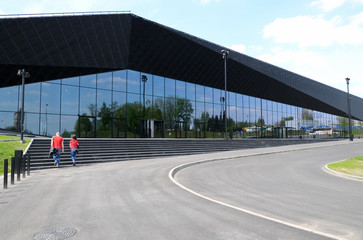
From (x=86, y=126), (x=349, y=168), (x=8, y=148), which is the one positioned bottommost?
(x=349, y=168)

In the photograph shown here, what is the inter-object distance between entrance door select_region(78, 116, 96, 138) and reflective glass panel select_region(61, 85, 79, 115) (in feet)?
3.55

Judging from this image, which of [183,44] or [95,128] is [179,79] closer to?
[183,44]

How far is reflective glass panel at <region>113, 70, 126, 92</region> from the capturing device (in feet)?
100

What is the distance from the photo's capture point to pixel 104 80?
1177 inches

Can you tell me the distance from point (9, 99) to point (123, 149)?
1252cm

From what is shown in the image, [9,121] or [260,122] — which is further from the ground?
[260,122]

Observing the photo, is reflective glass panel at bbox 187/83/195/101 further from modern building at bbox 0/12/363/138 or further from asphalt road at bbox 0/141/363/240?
asphalt road at bbox 0/141/363/240

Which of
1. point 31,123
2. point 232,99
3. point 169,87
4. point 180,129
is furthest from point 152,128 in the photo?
point 232,99

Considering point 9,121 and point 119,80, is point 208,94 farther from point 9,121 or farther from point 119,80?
point 9,121

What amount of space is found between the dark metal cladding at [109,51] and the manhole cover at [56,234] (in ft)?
78.1

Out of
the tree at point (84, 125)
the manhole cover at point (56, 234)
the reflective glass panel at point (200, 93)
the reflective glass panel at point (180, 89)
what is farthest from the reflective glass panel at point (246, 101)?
the manhole cover at point (56, 234)

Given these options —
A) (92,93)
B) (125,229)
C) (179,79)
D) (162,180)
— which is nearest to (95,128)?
(92,93)

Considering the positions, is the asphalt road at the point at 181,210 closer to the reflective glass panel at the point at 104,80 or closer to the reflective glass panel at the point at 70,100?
the reflective glass panel at the point at 70,100

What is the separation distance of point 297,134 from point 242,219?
54.2 metres
